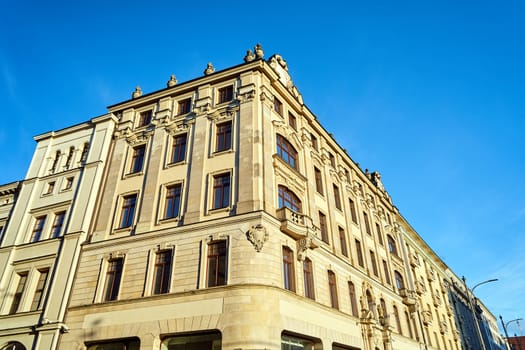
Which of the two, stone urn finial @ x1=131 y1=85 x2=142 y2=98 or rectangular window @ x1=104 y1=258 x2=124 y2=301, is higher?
stone urn finial @ x1=131 y1=85 x2=142 y2=98

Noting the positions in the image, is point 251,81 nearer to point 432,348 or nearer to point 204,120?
point 204,120

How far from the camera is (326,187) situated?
31141 mm

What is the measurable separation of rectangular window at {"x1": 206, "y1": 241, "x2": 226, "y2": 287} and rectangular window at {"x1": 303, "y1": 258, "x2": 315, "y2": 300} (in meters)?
5.76

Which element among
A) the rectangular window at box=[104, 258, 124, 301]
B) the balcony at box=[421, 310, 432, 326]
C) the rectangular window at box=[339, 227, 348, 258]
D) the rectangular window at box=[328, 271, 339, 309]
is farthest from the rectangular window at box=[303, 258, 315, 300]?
the balcony at box=[421, 310, 432, 326]

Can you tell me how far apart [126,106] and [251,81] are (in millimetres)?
12160

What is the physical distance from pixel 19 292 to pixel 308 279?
20476 millimetres

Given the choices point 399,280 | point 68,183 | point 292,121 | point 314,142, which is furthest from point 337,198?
point 68,183

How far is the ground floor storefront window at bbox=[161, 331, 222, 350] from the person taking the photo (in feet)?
59.9

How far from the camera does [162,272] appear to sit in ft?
70.6

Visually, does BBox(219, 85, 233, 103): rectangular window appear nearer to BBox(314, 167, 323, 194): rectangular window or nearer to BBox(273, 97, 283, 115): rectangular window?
BBox(273, 97, 283, 115): rectangular window

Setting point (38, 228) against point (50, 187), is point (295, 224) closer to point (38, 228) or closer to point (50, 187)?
point (38, 228)

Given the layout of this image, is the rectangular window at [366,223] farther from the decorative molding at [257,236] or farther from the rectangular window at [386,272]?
the decorative molding at [257,236]

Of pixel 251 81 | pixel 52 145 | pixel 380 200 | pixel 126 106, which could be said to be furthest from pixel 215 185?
pixel 380 200

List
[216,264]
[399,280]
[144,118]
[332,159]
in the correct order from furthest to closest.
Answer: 1. [399,280]
2. [332,159]
3. [144,118]
4. [216,264]
